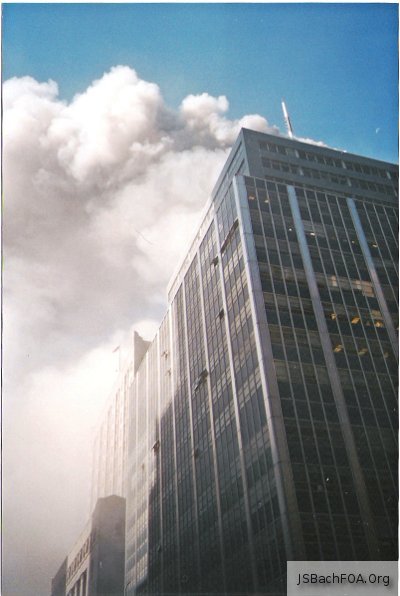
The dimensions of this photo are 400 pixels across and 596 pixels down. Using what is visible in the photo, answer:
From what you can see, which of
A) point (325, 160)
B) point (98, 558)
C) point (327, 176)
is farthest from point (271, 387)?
point (325, 160)

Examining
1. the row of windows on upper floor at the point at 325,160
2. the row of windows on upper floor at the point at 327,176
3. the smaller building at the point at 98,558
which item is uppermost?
the row of windows on upper floor at the point at 325,160

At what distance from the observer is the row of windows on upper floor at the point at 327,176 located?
188 feet

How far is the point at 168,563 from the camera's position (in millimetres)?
46906

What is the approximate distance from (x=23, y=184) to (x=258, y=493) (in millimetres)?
22999

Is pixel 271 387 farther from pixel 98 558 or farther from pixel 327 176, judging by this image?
pixel 327 176

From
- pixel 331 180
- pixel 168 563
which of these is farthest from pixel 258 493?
pixel 331 180

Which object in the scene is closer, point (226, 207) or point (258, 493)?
point (258, 493)

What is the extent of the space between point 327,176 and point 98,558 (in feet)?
132

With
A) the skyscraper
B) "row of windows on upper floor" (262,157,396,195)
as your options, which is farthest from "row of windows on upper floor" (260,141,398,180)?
"row of windows on upper floor" (262,157,396,195)

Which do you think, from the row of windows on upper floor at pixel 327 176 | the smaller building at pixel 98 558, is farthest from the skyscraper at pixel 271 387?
the smaller building at pixel 98 558

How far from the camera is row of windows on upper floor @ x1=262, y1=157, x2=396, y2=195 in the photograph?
57188 mm

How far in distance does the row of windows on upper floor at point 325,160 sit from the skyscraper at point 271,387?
0.60 feet

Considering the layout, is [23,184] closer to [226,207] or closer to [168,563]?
[226,207]

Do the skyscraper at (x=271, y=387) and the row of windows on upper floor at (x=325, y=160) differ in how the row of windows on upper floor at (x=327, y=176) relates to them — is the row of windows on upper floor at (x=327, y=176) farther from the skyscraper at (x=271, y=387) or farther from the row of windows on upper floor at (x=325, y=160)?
the row of windows on upper floor at (x=325, y=160)
